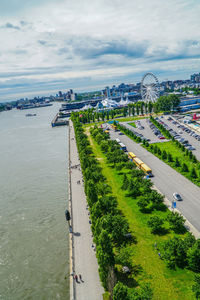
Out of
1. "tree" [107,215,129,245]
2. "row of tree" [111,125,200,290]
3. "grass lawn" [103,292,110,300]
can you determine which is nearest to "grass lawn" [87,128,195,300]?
"row of tree" [111,125,200,290]

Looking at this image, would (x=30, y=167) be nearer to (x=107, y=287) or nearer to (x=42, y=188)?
(x=42, y=188)

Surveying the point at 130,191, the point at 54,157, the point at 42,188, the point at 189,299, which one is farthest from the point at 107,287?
the point at 54,157

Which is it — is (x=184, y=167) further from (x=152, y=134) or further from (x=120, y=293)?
(x=152, y=134)

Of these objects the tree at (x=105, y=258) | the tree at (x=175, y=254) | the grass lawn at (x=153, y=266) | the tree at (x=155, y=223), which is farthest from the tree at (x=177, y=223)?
the tree at (x=105, y=258)

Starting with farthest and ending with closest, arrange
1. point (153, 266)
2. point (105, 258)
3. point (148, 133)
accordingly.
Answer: point (148, 133), point (153, 266), point (105, 258)

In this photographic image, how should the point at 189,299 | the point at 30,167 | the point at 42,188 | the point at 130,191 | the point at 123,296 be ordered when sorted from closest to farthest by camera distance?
1. the point at 123,296
2. the point at 189,299
3. the point at 130,191
4. the point at 42,188
5. the point at 30,167

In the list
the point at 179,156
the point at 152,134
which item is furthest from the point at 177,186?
the point at 152,134
